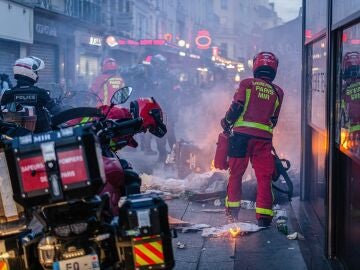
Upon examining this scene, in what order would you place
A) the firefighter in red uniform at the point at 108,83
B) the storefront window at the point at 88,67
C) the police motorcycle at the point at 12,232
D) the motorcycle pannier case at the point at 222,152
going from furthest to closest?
1. the storefront window at the point at 88,67
2. the firefighter in red uniform at the point at 108,83
3. the motorcycle pannier case at the point at 222,152
4. the police motorcycle at the point at 12,232

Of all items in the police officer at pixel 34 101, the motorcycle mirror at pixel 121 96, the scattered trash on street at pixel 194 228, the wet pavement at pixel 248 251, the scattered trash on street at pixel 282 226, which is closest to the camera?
the motorcycle mirror at pixel 121 96

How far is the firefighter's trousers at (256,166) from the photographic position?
6469 millimetres

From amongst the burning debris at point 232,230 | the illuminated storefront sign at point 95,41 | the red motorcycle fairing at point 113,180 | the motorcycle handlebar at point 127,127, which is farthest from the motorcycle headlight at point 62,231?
the illuminated storefront sign at point 95,41

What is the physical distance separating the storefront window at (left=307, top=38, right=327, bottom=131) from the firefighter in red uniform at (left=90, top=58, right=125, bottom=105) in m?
5.23

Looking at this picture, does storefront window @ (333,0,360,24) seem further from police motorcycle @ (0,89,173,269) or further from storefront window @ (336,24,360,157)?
police motorcycle @ (0,89,173,269)

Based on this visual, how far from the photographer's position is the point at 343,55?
15.9ft

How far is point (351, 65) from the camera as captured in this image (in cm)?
455

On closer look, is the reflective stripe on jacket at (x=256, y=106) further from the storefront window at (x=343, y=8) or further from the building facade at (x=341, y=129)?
the storefront window at (x=343, y=8)

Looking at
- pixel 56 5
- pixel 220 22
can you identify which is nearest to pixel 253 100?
pixel 56 5

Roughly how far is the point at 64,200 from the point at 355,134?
7.71ft

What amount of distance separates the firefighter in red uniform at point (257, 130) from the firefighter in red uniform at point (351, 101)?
5.71ft

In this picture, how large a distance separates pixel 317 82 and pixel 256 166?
1147 millimetres

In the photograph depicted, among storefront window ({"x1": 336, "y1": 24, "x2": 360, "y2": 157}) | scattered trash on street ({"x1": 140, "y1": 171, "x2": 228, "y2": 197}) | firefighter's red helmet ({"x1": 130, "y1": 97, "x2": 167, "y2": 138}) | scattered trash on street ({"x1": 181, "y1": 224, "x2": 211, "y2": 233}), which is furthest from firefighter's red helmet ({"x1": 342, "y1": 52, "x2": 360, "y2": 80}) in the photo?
scattered trash on street ({"x1": 140, "y1": 171, "x2": 228, "y2": 197})

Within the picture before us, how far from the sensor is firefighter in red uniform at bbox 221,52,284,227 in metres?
6.48
